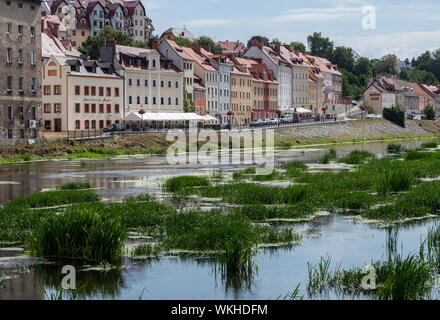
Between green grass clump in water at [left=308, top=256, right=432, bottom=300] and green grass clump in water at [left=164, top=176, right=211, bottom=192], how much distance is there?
18.4 metres

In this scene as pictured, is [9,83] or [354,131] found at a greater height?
[9,83]

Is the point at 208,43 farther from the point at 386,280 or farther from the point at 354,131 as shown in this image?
the point at 386,280

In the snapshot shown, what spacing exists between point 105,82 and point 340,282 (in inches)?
3313

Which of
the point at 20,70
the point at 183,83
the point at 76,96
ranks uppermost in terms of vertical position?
the point at 183,83

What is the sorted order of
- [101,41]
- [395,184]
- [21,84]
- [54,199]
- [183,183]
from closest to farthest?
1. [54,199]
2. [395,184]
3. [183,183]
4. [21,84]
5. [101,41]

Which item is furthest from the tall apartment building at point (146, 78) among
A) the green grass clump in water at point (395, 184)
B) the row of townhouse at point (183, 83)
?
the green grass clump in water at point (395, 184)

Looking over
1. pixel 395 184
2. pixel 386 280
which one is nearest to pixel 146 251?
pixel 386 280

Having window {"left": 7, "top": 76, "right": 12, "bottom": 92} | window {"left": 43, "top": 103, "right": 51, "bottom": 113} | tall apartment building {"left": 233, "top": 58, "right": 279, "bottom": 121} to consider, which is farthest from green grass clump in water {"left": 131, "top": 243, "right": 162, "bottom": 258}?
tall apartment building {"left": 233, "top": 58, "right": 279, "bottom": 121}

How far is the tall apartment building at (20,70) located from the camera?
243 ft

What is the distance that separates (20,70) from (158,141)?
19129 mm

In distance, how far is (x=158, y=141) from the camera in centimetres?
8844

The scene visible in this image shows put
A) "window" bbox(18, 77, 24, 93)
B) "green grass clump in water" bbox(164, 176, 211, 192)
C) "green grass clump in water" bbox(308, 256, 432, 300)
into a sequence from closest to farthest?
"green grass clump in water" bbox(308, 256, 432, 300) < "green grass clump in water" bbox(164, 176, 211, 192) < "window" bbox(18, 77, 24, 93)

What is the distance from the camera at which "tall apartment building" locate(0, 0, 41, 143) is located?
7419 cm

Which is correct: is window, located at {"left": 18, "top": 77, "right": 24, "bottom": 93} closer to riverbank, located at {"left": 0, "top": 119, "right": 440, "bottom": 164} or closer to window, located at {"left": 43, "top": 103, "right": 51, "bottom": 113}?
riverbank, located at {"left": 0, "top": 119, "right": 440, "bottom": 164}
